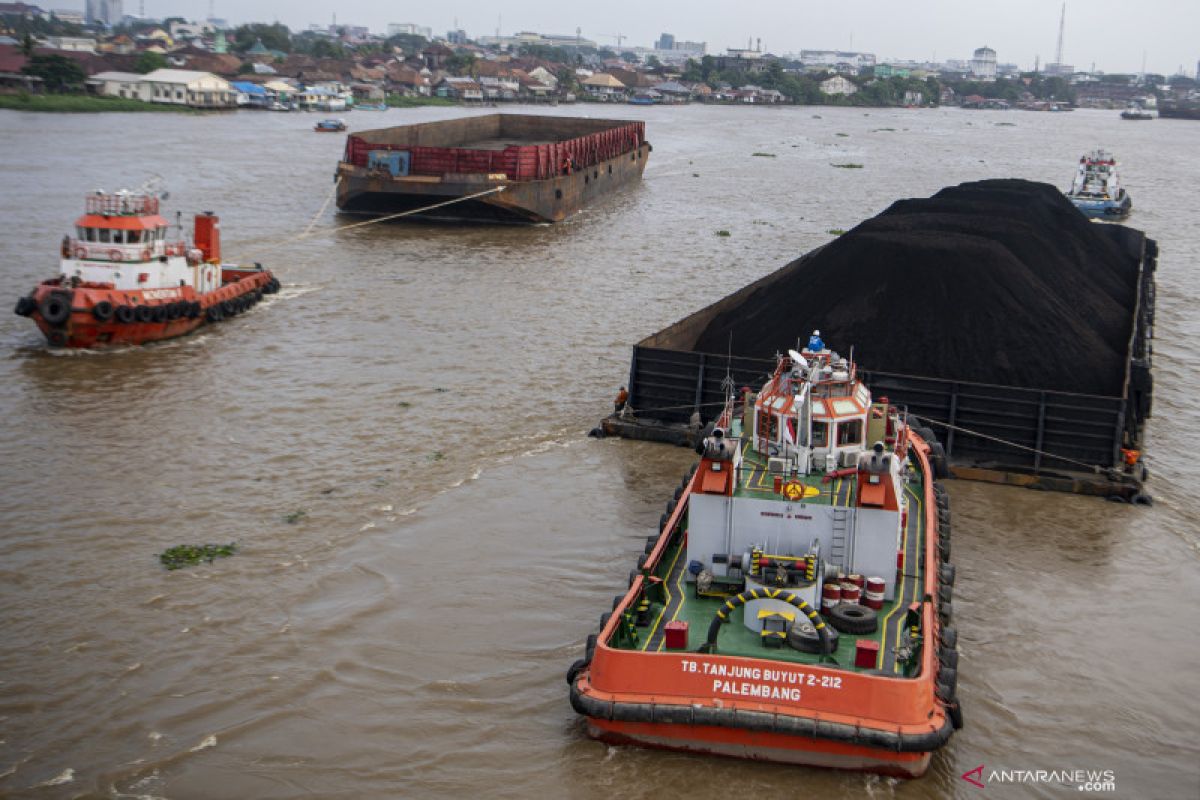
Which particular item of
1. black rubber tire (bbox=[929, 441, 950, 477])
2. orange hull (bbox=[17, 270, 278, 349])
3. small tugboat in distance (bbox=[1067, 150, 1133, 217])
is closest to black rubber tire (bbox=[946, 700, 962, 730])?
black rubber tire (bbox=[929, 441, 950, 477])

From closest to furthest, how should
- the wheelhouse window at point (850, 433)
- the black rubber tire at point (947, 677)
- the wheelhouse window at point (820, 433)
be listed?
the black rubber tire at point (947, 677) → the wheelhouse window at point (820, 433) → the wheelhouse window at point (850, 433)

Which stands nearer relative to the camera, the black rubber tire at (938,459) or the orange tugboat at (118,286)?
the black rubber tire at (938,459)

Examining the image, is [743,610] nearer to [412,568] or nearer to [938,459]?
[412,568]

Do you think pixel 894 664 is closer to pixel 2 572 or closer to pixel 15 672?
pixel 15 672

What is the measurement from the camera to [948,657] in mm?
12328

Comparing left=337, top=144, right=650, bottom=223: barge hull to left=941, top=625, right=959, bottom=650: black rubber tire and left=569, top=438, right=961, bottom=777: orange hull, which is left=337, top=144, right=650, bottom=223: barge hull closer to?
left=941, top=625, right=959, bottom=650: black rubber tire

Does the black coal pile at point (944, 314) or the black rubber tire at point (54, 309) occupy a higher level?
the black coal pile at point (944, 314)

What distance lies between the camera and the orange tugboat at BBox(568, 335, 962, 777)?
432 inches

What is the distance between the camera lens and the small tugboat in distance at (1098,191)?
53.2m

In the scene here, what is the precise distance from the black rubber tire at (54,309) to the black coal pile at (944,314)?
43.5 feet

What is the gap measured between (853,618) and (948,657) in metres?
1.12

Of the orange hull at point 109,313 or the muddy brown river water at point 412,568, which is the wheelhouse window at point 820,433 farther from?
the orange hull at point 109,313

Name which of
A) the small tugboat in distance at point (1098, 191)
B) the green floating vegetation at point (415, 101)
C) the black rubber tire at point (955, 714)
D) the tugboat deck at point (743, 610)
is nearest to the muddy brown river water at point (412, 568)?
the black rubber tire at point (955, 714)

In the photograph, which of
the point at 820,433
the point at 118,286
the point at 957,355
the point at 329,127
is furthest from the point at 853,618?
the point at 329,127
